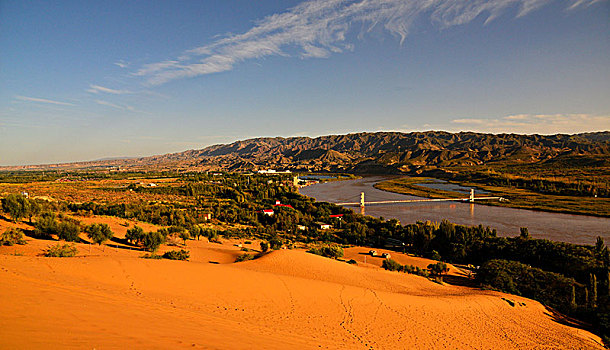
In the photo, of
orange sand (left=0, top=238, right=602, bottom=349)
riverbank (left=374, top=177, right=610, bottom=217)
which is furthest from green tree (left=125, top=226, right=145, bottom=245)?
riverbank (left=374, top=177, right=610, bottom=217)

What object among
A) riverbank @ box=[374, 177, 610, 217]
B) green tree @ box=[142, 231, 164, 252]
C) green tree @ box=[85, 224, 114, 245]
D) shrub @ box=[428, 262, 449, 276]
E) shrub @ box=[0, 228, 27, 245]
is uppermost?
shrub @ box=[0, 228, 27, 245]

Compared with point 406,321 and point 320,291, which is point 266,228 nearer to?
point 320,291

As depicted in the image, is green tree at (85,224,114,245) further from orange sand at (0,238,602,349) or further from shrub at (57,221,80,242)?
orange sand at (0,238,602,349)

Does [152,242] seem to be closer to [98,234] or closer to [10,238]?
[98,234]

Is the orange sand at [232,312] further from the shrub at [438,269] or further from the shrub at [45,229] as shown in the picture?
the shrub at [438,269]

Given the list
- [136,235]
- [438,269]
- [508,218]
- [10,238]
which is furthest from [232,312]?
[508,218]

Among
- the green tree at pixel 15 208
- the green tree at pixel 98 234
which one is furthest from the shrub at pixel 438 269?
the green tree at pixel 15 208
